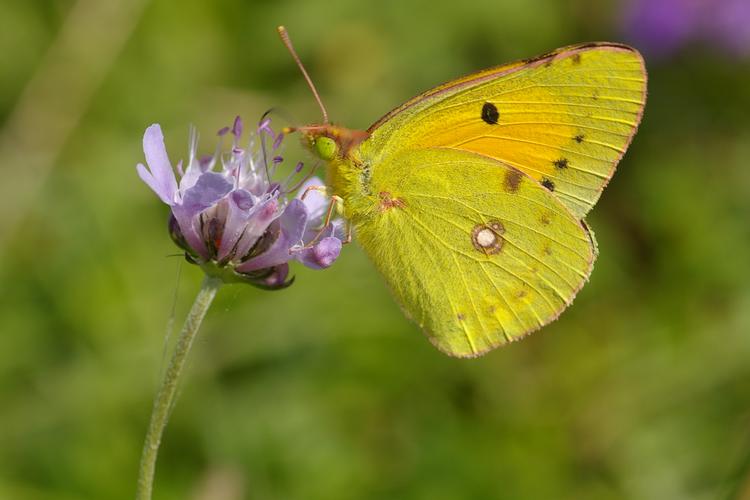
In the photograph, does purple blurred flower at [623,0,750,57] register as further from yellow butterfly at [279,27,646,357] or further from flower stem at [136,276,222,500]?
flower stem at [136,276,222,500]

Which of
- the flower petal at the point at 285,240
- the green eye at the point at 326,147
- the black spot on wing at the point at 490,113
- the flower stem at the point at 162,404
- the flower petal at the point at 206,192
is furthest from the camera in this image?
the black spot on wing at the point at 490,113

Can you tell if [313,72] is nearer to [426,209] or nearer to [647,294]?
[647,294]

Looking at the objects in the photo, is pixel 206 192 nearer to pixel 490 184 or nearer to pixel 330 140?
pixel 330 140

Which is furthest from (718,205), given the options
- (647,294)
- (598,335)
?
(598,335)

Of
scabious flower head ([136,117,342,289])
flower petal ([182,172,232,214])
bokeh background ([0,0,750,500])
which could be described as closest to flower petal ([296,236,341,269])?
scabious flower head ([136,117,342,289])

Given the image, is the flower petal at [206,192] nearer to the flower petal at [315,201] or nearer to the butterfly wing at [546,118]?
the flower petal at [315,201]

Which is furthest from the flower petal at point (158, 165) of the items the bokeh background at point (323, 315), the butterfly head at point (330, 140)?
the bokeh background at point (323, 315)

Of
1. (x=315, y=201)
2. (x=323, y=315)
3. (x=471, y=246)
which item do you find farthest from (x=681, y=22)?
(x=315, y=201)
